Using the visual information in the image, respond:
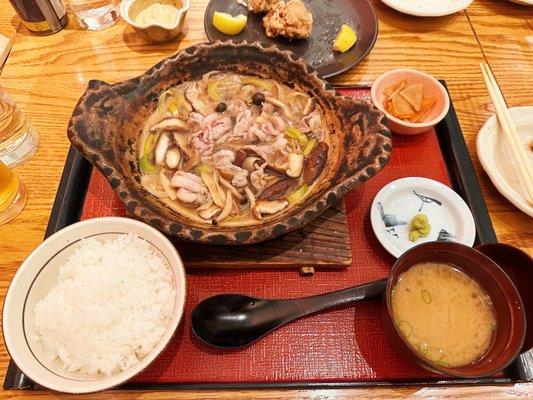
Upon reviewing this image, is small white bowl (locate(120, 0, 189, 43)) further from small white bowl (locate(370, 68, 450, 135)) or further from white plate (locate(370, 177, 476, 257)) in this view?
→ white plate (locate(370, 177, 476, 257))

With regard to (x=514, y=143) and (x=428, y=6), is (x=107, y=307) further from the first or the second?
(x=428, y=6)

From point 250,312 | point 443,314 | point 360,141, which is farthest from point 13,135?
point 443,314

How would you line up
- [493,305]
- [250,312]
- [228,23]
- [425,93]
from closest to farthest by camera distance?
[493,305], [250,312], [425,93], [228,23]

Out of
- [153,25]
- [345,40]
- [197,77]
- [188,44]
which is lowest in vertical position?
[345,40]

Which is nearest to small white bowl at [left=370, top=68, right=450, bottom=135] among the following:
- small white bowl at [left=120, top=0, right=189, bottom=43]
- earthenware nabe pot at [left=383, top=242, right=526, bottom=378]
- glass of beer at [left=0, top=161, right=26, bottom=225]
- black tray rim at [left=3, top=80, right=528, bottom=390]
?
black tray rim at [left=3, top=80, right=528, bottom=390]

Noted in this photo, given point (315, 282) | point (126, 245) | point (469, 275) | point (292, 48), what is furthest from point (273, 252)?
point (292, 48)

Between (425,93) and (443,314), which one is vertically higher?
(425,93)
